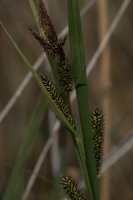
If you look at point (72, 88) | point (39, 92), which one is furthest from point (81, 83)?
point (39, 92)

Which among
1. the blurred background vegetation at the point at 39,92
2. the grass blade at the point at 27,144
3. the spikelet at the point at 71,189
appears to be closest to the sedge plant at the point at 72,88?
the spikelet at the point at 71,189

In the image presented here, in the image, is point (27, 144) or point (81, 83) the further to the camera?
point (27, 144)

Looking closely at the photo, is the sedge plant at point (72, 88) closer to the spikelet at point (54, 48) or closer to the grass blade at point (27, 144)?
the spikelet at point (54, 48)

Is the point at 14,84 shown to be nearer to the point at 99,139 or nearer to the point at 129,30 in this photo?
the point at 129,30

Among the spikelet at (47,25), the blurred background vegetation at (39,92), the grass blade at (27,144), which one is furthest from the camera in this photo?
the blurred background vegetation at (39,92)

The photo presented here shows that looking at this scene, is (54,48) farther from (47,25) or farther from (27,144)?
(27,144)

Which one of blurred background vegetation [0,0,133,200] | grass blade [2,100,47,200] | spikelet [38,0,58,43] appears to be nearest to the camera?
spikelet [38,0,58,43]

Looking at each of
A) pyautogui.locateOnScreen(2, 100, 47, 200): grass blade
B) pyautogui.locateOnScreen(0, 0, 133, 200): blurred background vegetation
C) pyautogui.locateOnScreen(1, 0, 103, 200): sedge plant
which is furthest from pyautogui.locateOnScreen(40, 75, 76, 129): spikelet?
pyautogui.locateOnScreen(0, 0, 133, 200): blurred background vegetation

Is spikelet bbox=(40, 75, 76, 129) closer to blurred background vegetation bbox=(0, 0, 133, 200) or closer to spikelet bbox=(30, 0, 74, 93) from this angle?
spikelet bbox=(30, 0, 74, 93)
